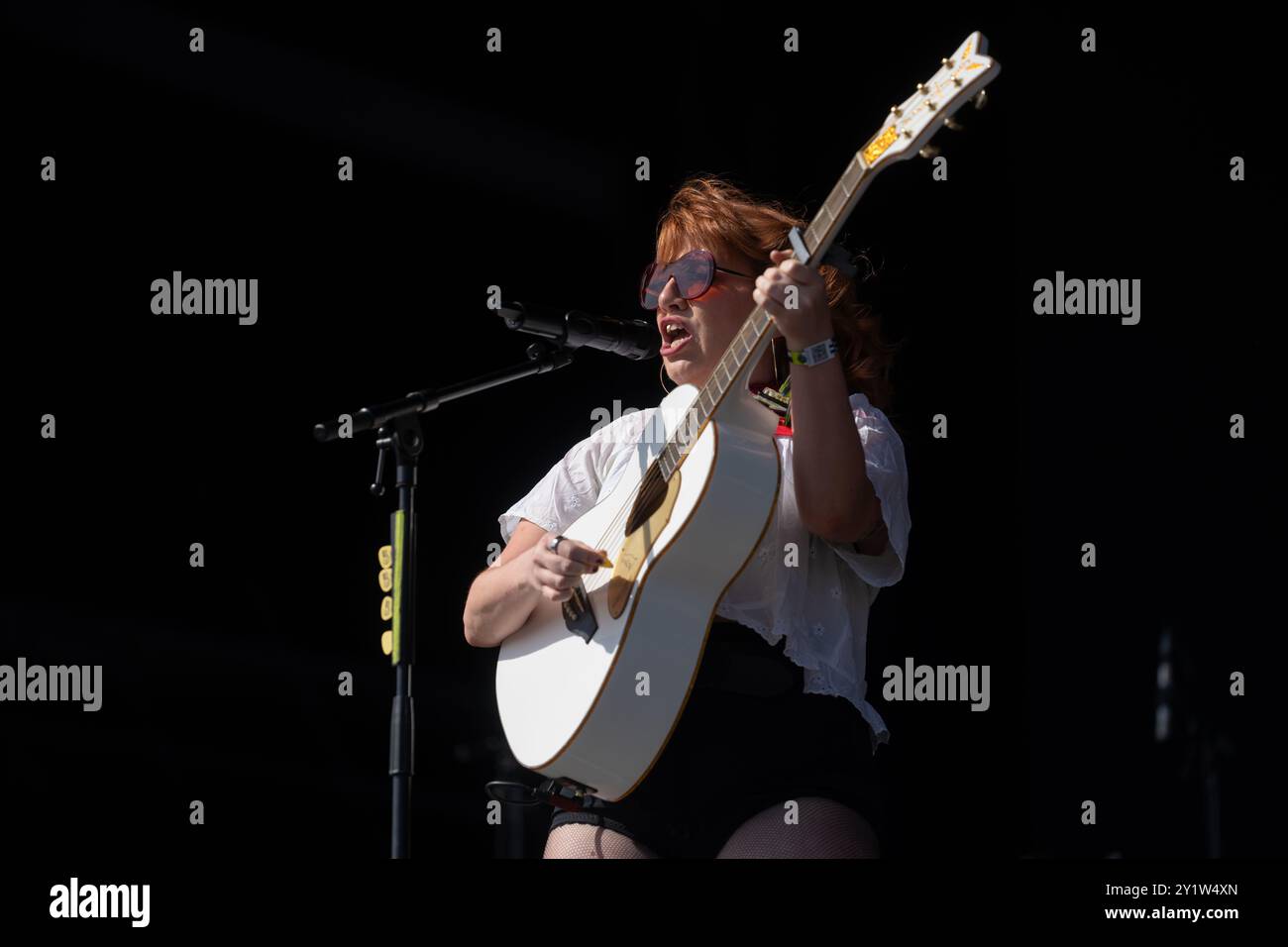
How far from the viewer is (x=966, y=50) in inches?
78.0

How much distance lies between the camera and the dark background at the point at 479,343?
3832 mm

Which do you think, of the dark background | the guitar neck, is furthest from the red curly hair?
the dark background

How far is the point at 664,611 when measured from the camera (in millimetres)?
2102

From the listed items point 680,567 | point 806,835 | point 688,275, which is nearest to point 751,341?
point 688,275

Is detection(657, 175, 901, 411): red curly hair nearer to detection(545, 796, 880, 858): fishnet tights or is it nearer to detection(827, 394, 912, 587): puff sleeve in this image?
detection(827, 394, 912, 587): puff sleeve

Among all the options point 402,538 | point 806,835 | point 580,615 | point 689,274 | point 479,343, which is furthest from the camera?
point 479,343

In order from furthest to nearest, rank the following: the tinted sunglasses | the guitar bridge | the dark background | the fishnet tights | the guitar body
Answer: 1. the dark background
2. the tinted sunglasses
3. the guitar bridge
4. the guitar body
5. the fishnet tights

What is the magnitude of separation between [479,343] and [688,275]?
1955 mm

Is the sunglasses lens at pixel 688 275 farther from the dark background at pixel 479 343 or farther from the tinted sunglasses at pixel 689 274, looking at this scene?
the dark background at pixel 479 343

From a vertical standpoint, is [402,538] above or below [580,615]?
above

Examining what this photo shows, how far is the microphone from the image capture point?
2279 mm

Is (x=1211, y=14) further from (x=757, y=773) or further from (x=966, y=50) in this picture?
(x=757, y=773)

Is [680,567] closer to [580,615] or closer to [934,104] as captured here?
[580,615]

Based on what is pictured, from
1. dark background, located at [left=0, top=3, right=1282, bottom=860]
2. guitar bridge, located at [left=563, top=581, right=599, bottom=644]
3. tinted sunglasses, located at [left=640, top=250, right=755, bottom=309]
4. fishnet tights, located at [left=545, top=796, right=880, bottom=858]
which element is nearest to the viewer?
fishnet tights, located at [left=545, top=796, right=880, bottom=858]
